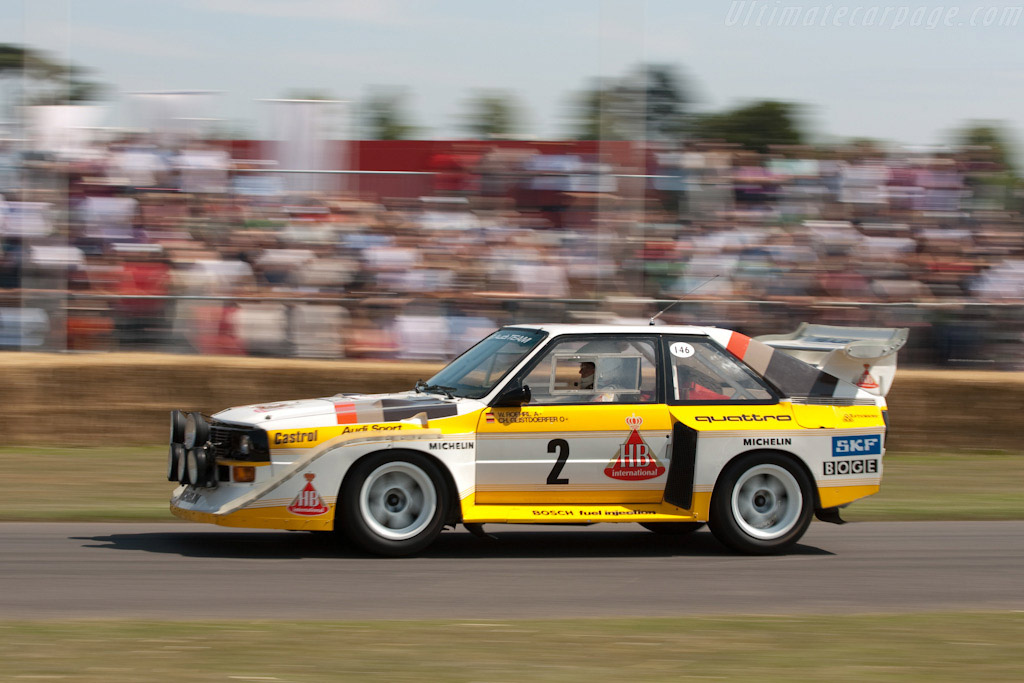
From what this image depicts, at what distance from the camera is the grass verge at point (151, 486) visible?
9422mm

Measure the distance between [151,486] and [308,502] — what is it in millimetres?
3899

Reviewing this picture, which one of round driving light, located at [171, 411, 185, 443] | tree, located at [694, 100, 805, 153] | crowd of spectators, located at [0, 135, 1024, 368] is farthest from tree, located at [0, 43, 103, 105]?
tree, located at [694, 100, 805, 153]

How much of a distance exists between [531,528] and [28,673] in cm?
504

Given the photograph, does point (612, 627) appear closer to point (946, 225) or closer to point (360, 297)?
point (360, 297)

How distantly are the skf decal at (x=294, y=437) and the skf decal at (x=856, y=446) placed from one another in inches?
135

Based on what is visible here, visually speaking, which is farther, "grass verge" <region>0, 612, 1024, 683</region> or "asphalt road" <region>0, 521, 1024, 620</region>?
"asphalt road" <region>0, 521, 1024, 620</region>

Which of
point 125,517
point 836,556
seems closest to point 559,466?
point 836,556

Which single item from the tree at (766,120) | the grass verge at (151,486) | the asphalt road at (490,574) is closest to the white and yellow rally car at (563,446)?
the asphalt road at (490,574)

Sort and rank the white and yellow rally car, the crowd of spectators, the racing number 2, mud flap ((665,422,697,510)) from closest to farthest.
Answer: the white and yellow rally car → the racing number 2 → mud flap ((665,422,697,510)) → the crowd of spectators

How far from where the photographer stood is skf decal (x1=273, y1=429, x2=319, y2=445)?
722 cm

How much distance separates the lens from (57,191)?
1401cm

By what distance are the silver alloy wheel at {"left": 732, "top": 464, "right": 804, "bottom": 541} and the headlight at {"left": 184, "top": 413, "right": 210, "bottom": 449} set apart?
342cm

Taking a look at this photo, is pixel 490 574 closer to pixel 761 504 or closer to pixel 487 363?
pixel 487 363

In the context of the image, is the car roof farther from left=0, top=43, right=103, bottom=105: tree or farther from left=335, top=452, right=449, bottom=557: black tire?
left=0, top=43, right=103, bottom=105: tree
